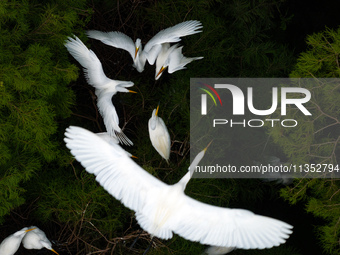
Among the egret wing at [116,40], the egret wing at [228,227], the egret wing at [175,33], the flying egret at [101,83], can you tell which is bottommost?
the egret wing at [228,227]

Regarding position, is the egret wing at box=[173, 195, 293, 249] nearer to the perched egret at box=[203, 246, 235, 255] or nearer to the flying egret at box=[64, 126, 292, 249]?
the flying egret at box=[64, 126, 292, 249]

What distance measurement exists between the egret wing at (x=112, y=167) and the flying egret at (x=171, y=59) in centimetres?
35

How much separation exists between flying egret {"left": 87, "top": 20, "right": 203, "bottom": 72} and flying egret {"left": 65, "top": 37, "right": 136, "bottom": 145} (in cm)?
9

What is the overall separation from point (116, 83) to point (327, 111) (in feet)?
2.17

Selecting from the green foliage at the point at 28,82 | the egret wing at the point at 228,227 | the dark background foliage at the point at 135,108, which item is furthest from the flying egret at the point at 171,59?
the egret wing at the point at 228,227

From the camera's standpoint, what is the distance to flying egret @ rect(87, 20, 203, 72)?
139 centimetres

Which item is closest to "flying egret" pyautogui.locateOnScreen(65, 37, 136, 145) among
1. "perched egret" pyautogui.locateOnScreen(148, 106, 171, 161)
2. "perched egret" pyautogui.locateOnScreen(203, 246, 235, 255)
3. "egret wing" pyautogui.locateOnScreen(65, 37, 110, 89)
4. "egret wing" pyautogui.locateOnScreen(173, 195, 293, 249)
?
"egret wing" pyautogui.locateOnScreen(65, 37, 110, 89)

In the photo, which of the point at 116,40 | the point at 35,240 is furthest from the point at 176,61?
the point at 35,240

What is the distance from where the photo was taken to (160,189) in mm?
1232

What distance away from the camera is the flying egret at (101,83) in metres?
1.38

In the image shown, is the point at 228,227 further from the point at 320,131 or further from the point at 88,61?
the point at 88,61

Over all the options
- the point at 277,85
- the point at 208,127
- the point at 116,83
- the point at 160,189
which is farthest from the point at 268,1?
the point at 160,189

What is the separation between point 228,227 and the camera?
1178 mm

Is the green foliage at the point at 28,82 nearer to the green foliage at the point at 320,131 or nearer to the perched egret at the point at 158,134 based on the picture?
the perched egret at the point at 158,134
